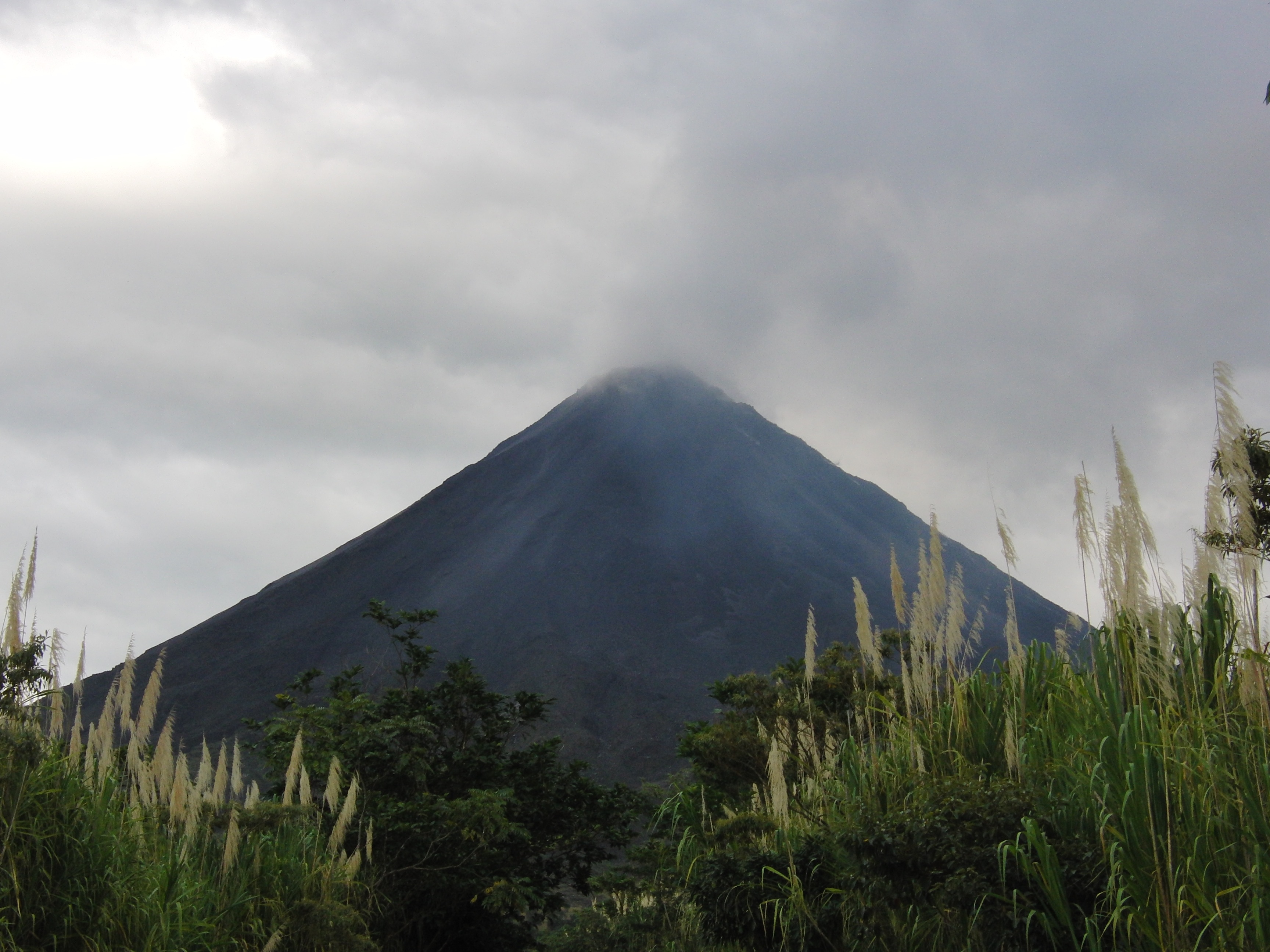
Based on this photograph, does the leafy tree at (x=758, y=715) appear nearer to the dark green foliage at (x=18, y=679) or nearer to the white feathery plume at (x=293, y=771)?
the white feathery plume at (x=293, y=771)

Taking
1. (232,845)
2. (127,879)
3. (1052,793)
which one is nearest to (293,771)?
(232,845)

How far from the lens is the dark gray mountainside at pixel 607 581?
81.3 meters

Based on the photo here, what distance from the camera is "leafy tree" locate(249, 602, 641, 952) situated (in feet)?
46.5

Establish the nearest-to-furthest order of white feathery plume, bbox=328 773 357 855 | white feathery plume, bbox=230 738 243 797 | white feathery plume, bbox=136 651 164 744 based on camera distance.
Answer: white feathery plume, bbox=136 651 164 744, white feathery plume, bbox=328 773 357 855, white feathery plume, bbox=230 738 243 797

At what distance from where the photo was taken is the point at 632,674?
84750mm

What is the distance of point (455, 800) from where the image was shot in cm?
1552

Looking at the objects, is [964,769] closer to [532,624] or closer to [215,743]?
[215,743]

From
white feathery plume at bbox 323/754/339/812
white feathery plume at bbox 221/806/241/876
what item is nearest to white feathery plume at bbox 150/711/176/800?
white feathery plume at bbox 221/806/241/876

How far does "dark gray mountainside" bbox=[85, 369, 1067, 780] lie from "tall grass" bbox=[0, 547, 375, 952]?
62072 mm

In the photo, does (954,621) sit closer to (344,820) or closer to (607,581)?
(344,820)

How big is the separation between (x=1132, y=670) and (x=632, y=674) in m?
80.6

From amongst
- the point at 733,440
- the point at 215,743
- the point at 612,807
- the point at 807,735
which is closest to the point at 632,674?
the point at 215,743

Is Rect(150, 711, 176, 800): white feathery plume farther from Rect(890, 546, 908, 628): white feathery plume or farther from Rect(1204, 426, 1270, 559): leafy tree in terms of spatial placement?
Rect(1204, 426, 1270, 559): leafy tree

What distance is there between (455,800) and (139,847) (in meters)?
9.46
